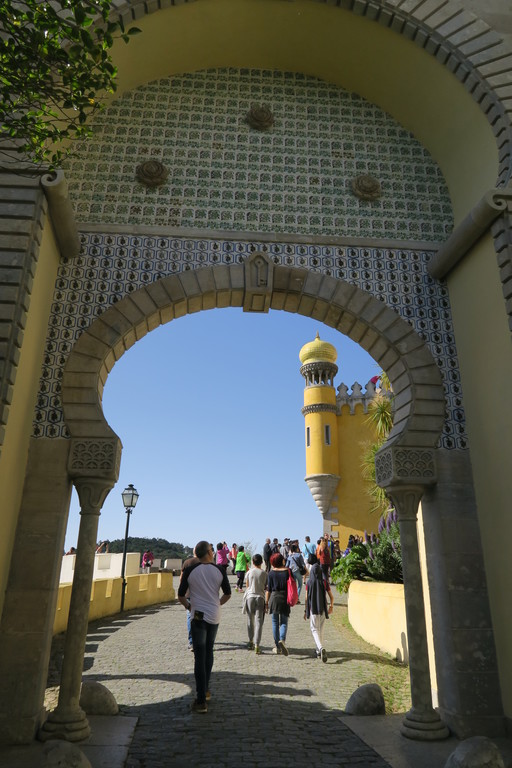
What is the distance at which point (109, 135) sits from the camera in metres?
7.01

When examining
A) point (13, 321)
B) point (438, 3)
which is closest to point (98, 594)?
point (13, 321)

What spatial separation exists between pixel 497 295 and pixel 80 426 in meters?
4.18

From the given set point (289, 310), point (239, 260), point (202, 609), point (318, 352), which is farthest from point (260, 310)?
point (318, 352)

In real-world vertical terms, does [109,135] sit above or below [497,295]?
above

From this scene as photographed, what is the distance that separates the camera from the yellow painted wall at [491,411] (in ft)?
16.7

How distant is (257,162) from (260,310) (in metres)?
1.93

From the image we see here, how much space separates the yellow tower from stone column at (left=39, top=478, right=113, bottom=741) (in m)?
20.3

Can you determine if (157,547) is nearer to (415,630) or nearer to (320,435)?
(320,435)

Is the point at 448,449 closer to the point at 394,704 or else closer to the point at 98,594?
the point at 394,704

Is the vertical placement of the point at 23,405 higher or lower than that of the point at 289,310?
lower

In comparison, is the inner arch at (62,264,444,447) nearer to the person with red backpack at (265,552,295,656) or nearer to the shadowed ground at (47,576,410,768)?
the shadowed ground at (47,576,410,768)

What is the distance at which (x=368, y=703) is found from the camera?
17.9ft

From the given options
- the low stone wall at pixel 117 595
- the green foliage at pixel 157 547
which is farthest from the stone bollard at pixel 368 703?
the green foliage at pixel 157 547

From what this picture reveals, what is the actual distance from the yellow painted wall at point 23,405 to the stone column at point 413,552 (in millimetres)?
3455
